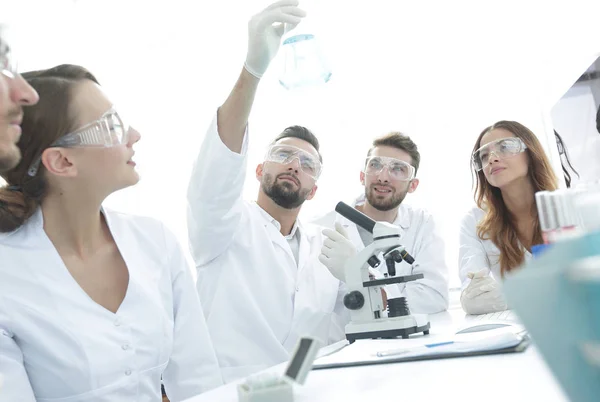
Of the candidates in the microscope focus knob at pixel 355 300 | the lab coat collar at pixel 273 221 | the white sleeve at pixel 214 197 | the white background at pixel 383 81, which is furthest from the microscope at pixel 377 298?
the white background at pixel 383 81

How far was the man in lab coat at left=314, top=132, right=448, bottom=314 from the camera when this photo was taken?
2.80 m

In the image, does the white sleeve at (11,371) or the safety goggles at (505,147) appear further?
the safety goggles at (505,147)

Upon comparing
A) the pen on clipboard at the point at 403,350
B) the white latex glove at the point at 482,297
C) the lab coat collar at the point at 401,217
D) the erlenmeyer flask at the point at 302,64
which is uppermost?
the erlenmeyer flask at the point at 302,64

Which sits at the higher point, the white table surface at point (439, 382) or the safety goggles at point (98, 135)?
the safety goggles at point (98, 135)

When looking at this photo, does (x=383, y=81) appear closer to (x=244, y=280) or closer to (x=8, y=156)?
(x=244, y=280)

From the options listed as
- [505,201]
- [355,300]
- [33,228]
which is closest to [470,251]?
[505,201]

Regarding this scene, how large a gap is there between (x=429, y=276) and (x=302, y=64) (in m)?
1.27

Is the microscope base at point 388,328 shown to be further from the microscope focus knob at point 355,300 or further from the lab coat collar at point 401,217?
the lab coat collar at point 401,217

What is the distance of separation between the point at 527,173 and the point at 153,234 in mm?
2080

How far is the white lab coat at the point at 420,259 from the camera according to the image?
2.75m

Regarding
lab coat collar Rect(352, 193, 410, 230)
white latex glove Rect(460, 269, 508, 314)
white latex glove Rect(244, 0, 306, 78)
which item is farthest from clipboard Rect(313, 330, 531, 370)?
lab coat collar Rect(352, 193, 410, 230)

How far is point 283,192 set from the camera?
2645 millimetres

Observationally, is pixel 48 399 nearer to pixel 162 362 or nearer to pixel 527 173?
pixel 162 362

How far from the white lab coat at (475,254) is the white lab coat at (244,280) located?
2.57ft
